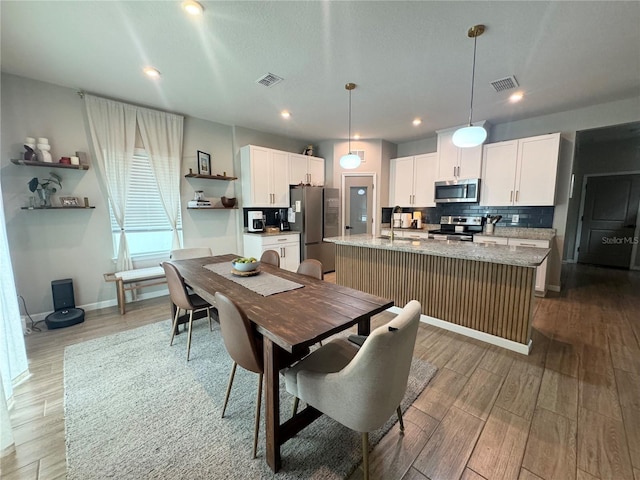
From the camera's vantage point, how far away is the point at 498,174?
4.29m

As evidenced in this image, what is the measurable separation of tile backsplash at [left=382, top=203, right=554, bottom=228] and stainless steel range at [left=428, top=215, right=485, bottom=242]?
0.20 metres

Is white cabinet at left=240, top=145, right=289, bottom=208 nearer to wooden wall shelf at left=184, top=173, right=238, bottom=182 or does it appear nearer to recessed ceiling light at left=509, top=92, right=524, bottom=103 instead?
wooden wall shelf at left=184, top=173, right=238, bottom=182

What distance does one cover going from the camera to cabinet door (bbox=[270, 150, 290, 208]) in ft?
15.8

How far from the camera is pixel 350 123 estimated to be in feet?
14.4

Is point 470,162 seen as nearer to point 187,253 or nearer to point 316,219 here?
point 316,219

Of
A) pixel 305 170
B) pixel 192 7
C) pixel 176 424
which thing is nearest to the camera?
Result: pixel 176 424

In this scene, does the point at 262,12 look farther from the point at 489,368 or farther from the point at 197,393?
the point at 489,368

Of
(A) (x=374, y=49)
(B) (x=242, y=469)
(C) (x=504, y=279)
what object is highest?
(A) (x=374, y=49)

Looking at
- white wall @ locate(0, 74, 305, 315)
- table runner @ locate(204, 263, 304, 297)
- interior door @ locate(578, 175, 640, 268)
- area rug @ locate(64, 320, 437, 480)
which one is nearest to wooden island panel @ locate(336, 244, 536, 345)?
area rug @ locate(64, 320, 437, 480)

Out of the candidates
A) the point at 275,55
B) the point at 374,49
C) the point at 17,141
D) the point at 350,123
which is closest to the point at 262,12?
the point at 275,55

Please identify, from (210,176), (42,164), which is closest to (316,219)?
(210,176)

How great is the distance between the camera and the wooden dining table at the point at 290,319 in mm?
1268

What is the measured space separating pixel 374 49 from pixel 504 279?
2476 mm

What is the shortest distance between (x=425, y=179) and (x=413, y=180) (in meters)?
0.25
